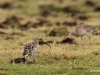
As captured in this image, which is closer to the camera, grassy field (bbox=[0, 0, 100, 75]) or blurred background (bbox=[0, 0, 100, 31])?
grassy field (bbox=[0, 0, 100, 75])

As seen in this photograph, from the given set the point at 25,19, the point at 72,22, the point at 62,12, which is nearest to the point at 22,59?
the point at 72,22

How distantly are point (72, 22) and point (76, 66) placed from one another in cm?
1679

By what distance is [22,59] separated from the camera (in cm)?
1434

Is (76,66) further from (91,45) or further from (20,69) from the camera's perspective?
(91,45)

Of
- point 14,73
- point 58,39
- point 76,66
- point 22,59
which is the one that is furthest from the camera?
point 58,39

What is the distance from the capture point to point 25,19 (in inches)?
1287

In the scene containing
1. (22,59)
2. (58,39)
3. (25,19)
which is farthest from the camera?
(25,19)

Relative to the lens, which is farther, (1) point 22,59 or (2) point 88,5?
(2) point 88,5

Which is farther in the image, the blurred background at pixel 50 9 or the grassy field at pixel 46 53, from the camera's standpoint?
the blurred background at pixel 50 9

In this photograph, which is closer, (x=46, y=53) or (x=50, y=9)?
(x=46, y=53)

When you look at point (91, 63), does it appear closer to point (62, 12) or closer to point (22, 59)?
point (22, 59)

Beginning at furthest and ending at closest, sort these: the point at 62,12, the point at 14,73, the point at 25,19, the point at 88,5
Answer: the point at 88,5, the point at 62,12, the point at 25,19, the point at 14,73

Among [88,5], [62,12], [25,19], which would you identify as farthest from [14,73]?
[88,5]

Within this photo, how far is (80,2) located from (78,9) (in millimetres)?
2102
